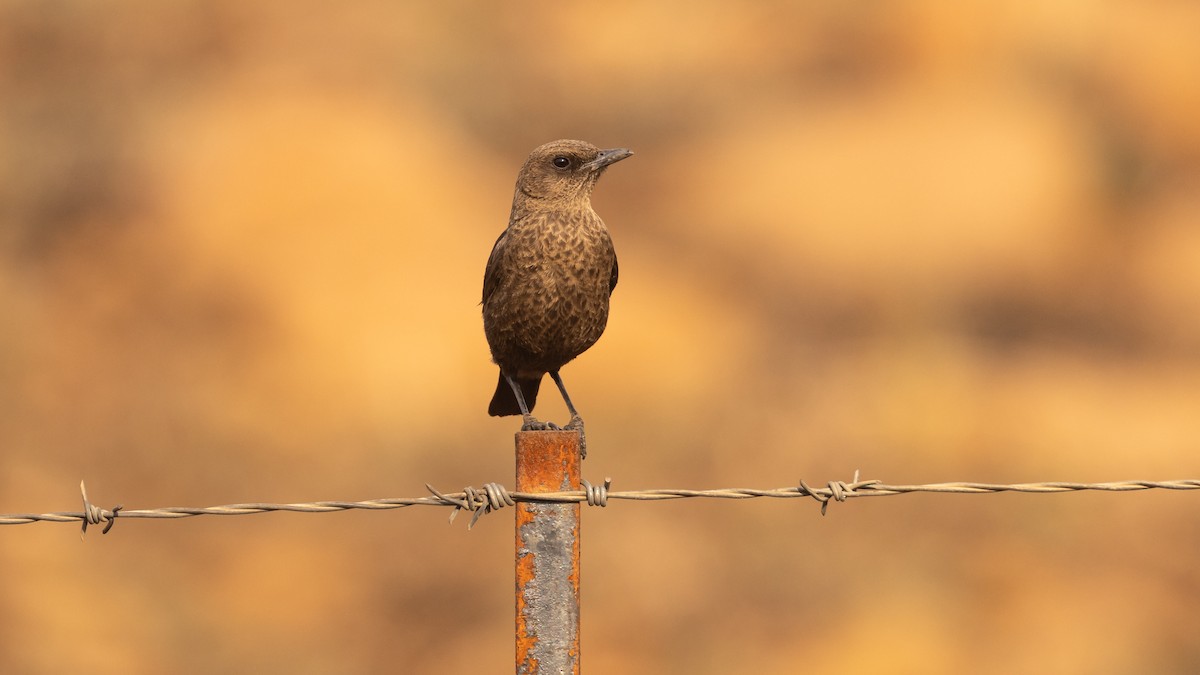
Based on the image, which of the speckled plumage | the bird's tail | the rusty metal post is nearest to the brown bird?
the speckled plumage

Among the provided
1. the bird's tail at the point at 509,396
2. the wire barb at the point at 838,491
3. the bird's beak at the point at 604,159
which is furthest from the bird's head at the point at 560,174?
the wire barb at the point at 838,491

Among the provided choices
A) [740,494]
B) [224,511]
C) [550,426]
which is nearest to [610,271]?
[550,426]

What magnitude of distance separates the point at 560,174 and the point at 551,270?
0.45 meters

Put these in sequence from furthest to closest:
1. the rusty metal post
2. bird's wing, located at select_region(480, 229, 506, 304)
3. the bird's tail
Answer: the bird's tail → bird's wing, located at select_region(480, 229, 506, 304) → the rusty metal post

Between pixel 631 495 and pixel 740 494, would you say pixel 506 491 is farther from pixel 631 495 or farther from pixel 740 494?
pixel 740 494

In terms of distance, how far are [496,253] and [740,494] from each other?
1833 millimetres

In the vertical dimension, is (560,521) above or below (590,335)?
below

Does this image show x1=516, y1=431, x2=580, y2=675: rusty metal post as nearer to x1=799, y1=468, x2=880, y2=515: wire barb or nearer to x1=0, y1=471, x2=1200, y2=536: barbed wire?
x1=0, y1=471, x2=1200, y2=536: barbed wire

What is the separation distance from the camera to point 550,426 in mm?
4688

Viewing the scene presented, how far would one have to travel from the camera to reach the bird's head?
17.4ft

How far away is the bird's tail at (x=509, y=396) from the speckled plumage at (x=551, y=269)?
10.5 inches

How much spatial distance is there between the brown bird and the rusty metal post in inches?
55.3

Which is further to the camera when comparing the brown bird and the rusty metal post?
the brown bird

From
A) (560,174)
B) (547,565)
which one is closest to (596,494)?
(547,565)
